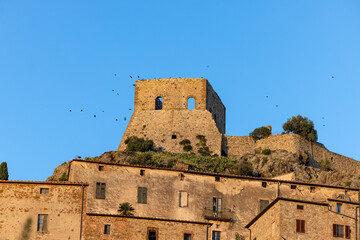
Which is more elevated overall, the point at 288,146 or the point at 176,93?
the point at 176,93

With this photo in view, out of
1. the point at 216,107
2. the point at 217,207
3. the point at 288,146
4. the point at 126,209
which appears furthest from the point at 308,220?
the point at 216,107

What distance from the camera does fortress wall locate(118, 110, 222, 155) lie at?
92.4 meters

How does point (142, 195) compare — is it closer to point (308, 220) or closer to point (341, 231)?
point (308, 220)

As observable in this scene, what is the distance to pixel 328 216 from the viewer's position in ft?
174

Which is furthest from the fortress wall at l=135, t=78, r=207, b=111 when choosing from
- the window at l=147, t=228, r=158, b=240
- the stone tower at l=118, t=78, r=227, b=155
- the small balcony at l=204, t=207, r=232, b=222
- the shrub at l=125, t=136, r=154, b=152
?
the window at l=147, t=228, r=158, b=240

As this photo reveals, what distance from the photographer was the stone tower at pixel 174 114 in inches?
3666

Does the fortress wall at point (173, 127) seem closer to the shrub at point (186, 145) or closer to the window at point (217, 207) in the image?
the shrub at point (186, 145)

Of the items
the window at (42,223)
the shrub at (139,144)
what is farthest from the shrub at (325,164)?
the window at (42,223)

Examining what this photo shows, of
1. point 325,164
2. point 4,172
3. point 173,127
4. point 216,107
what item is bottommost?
point 4,172

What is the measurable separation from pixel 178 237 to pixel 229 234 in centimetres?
501

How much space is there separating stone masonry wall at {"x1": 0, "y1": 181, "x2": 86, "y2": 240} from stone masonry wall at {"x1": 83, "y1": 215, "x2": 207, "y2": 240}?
1099mm

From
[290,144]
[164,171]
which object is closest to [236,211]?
[164,171]

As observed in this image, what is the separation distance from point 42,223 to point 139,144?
34.1 meters

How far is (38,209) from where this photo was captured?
56.5 m
